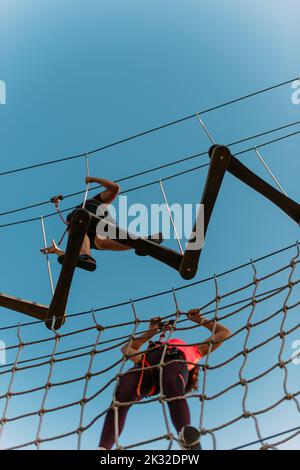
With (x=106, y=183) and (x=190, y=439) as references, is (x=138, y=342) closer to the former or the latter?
(x=190, y=439)

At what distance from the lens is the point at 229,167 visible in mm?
2969

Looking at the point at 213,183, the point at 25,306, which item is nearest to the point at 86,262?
the point at 25,306

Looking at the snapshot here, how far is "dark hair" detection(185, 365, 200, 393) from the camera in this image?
255 cm

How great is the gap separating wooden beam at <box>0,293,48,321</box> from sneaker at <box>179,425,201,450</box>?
1.32m

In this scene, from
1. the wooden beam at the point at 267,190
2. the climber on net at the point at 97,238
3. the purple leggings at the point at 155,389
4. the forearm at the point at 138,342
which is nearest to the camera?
the purple leggings at the point at 155,389

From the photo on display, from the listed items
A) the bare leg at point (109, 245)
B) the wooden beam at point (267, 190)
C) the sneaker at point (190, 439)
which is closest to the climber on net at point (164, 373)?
the sneaker at point (190, 439)

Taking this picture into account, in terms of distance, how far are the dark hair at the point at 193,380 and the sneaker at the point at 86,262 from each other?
81 centimetres

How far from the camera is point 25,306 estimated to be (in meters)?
3.10

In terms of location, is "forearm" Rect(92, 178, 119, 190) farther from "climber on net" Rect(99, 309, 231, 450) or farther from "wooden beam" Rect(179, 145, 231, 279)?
"climber on net" Rect(99, 309, 231, 450)

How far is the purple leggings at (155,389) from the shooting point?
2.21 m

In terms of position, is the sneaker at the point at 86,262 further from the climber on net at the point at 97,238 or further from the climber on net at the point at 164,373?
the climber on net at the point at 164,373

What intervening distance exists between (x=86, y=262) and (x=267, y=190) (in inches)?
36.5
